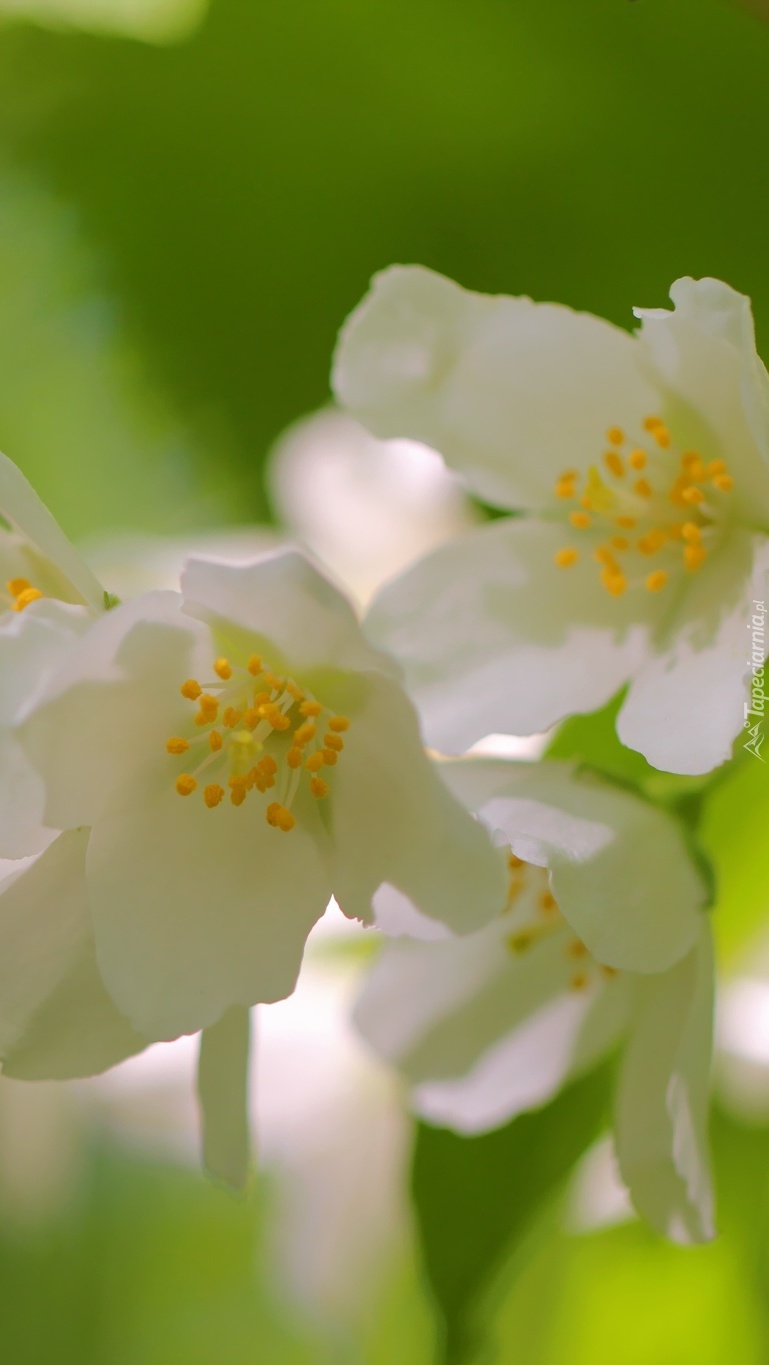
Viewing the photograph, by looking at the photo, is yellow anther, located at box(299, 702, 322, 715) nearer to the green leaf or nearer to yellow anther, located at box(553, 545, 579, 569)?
yellow anther, located at box(553, 545, 579, 569)

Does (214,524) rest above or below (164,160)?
below

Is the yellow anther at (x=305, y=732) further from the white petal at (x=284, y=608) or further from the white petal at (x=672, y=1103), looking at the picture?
the white petal at (x=672, y=1103)

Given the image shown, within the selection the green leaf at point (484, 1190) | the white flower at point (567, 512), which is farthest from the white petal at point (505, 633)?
the green leaf at point (484, 1190)

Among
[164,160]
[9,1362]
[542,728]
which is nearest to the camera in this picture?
[542,728]

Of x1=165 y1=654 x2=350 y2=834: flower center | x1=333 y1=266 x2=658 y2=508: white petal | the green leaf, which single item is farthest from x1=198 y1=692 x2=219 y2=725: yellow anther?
the green leaf

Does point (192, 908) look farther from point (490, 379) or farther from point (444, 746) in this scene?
point (490, 379)

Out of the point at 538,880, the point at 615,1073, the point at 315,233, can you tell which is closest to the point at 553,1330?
the point at 615,1073

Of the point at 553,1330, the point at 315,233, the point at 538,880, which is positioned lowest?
the point at 553,1330

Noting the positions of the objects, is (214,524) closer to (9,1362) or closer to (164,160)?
(164,160)
